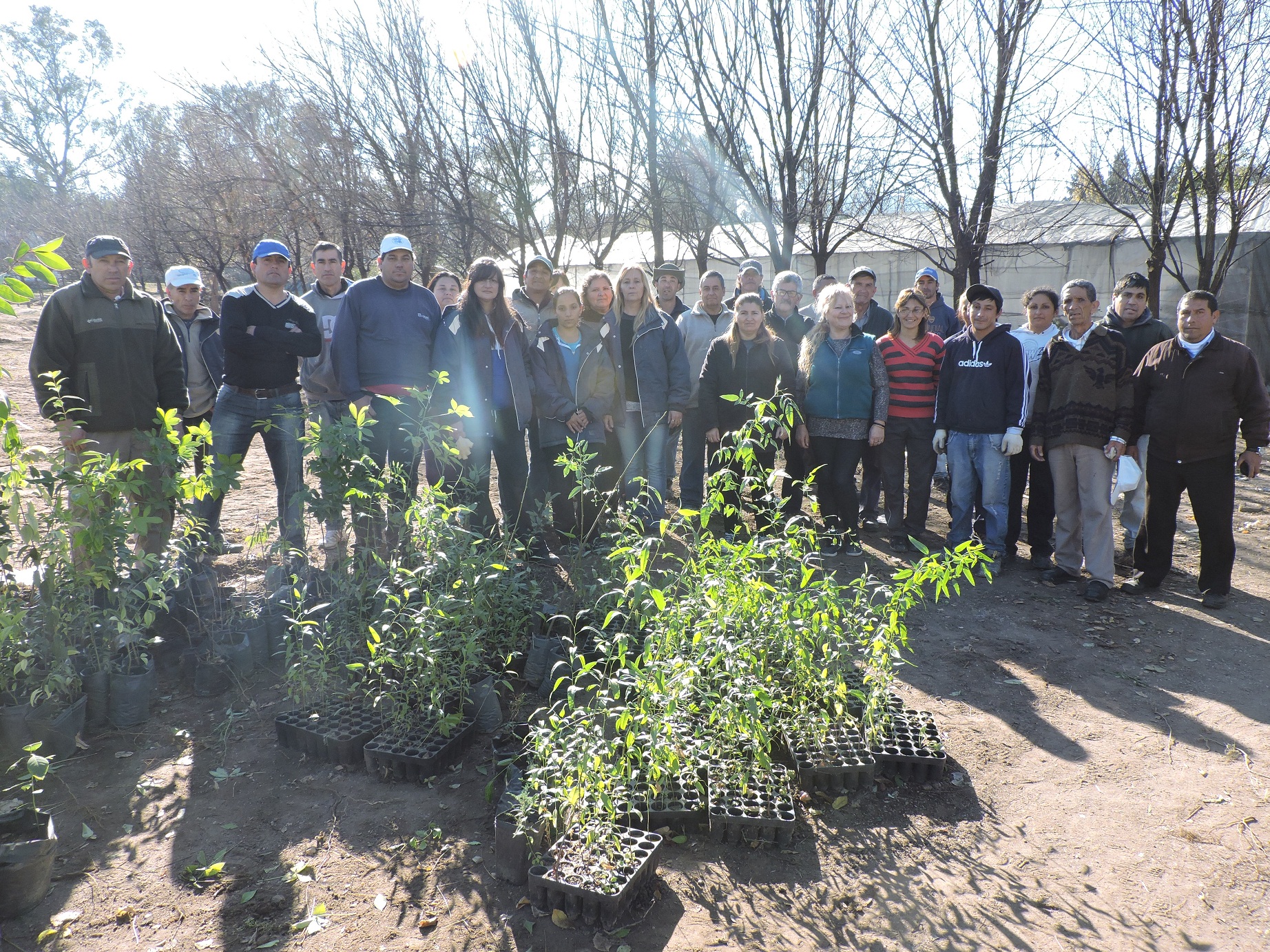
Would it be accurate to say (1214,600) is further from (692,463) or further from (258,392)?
(258,392)

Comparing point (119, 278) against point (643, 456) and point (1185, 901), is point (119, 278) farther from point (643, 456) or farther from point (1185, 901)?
point (1185, 901)

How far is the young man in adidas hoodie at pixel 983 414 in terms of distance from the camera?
204 inches

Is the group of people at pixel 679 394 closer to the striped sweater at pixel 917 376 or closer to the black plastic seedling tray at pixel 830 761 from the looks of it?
the striped sweater at pixel 917 376

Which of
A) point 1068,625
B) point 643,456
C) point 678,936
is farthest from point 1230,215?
point 678,936

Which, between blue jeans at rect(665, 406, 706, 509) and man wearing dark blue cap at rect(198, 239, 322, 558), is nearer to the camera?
man wearing dark blue cap at rect(198, 239, 322, 558)

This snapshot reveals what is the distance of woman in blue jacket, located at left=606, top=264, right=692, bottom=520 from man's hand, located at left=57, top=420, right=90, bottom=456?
3.19 m

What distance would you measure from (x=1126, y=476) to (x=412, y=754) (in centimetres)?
490

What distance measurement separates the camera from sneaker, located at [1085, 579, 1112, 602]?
483 centimetres

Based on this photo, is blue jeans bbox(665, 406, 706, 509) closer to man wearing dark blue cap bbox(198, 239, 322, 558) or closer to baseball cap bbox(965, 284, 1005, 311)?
baseball cap bbox(965, 284, 1005, 311)

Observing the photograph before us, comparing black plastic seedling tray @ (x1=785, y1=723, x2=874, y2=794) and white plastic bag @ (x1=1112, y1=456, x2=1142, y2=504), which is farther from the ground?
white plastic bag @ (x1=1112, y1=456, x2=1142, y2=504)

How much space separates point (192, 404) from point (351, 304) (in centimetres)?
178

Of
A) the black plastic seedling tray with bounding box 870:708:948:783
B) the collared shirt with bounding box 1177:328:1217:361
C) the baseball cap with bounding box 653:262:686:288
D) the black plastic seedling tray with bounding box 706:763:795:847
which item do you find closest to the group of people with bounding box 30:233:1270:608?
the collared shirt with bounding box 1177:328:1217:361

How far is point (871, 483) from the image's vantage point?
6367 mm

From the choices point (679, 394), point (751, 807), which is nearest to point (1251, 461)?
point (679, 394)
